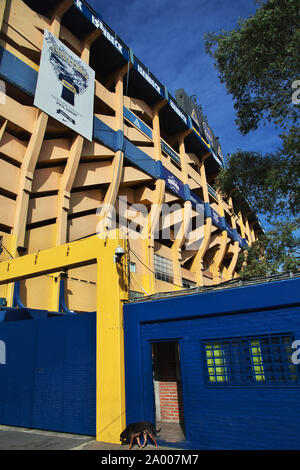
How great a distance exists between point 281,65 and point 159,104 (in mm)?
17377

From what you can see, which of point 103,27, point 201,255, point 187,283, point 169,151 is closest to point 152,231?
point 187,283

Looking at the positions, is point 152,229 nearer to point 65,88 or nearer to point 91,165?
point 91,165

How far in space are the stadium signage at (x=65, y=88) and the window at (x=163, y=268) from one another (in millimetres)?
11582

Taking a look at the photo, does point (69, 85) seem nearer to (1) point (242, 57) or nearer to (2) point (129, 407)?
(1) point (242, 57)

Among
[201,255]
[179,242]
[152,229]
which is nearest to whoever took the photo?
[152,229]

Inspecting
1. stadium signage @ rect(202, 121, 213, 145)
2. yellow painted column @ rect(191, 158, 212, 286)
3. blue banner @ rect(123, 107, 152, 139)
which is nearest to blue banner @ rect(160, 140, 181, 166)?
blue banner @ rect(123, 107, 152, 139)

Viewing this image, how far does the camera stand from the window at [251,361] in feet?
19.8

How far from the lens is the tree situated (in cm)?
1058

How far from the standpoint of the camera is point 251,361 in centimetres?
635

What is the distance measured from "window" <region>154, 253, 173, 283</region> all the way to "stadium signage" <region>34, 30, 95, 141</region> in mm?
11582

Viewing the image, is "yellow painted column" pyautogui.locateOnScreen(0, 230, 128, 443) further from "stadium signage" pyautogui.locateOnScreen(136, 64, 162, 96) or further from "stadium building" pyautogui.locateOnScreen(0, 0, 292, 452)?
"stadium signage" pyautogui.locateOnScreen(136, 64, 162, 96)

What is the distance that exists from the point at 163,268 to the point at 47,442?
1873 centimetres

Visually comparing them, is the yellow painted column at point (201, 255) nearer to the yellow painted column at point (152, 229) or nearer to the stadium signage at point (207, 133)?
the yellow painted column at point (152, 229)

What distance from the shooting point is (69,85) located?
59.1ft
